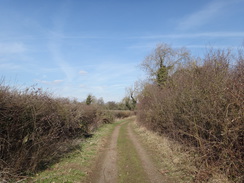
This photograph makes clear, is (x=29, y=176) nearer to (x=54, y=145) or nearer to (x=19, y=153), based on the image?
(x=19, y=153)

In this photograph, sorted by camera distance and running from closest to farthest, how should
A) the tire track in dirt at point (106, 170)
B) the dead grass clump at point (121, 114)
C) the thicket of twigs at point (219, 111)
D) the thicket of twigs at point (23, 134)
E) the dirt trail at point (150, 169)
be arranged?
the thicket of twigs at point (219, 111)
the thicket of twigs at point (23, 134)
the dirt trail at point (150, 169)
the tire track in dirt at point (106, 170)
the dead grass clump at point (121, 114)

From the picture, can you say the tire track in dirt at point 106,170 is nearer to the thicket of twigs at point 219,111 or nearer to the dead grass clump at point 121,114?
the thicket of twigs at point 219,111

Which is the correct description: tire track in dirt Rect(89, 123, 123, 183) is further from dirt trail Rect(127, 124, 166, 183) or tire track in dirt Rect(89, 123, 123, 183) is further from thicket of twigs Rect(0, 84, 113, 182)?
thicket of twigs Rect(0, 84, 113, 182)

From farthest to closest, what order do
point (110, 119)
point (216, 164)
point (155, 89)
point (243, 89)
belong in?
1. point (110, 119)
2. point (155, 89)
3. point (216, 164)
4. point (243, 89)

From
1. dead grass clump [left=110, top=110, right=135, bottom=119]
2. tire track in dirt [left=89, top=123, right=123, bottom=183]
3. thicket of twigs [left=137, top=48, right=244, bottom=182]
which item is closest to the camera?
thicket of twigs [left=137, top=48, right=244, bottom=182]

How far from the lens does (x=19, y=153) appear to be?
606 centimetres

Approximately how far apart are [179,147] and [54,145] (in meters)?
6.10

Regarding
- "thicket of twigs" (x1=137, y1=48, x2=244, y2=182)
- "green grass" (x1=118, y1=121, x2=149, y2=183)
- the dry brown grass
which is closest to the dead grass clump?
"green grass" (x1=118, y1=121, x2=149, y2=183)

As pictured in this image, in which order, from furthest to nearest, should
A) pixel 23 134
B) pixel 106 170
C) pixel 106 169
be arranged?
pixel 106 169
pixel 106 170
pixel 23 134

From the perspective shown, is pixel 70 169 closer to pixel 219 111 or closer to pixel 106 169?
pixel 106 169

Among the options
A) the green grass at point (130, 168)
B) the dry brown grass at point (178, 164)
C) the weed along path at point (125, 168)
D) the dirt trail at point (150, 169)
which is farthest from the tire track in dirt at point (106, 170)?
the dry brown grass at point (178, 164)

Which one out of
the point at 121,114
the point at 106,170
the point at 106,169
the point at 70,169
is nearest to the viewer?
the point at 70,169

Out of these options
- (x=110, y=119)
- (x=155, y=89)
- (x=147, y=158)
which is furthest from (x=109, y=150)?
(x=110, y=119)

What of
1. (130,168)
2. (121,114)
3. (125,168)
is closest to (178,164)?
(130,168)
